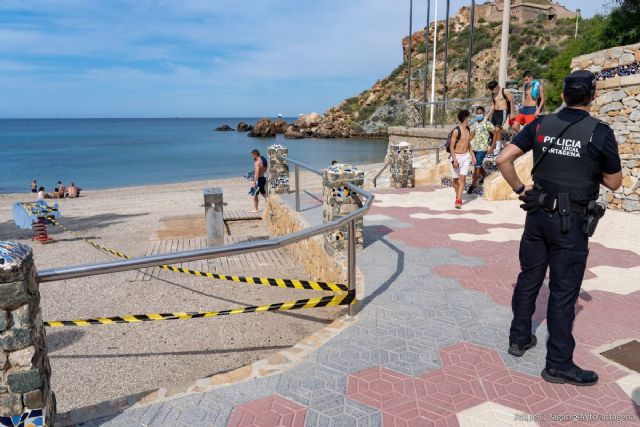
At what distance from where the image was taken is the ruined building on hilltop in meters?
77.6

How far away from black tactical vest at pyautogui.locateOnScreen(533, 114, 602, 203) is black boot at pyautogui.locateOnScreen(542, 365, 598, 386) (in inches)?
46.5

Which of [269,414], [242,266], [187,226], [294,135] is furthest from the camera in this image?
[294,135]

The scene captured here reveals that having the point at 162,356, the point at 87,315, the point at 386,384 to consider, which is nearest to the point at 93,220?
the point at 87,315

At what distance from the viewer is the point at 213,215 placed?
980 cm

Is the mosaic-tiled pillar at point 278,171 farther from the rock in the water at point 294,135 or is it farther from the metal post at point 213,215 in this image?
the rock in the water at point 294,135

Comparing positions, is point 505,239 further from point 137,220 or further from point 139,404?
point 137,220

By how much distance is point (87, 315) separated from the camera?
681 centimetres

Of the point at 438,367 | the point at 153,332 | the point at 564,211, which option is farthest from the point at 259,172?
the point at 564,211

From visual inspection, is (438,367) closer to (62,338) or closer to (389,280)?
(389,280)

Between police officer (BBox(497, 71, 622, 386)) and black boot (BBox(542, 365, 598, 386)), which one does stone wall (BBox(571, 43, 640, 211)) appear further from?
black boot (BBox(542, 365, 598, 386))

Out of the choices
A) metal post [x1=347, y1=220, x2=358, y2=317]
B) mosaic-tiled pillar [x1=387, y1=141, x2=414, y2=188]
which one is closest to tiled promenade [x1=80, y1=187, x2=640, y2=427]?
metal post [x1=347, y1=220, x2=358, y2=317]

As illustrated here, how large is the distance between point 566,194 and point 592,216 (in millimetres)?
218

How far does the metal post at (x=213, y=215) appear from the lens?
32.0 ft

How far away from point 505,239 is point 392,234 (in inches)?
68.0
